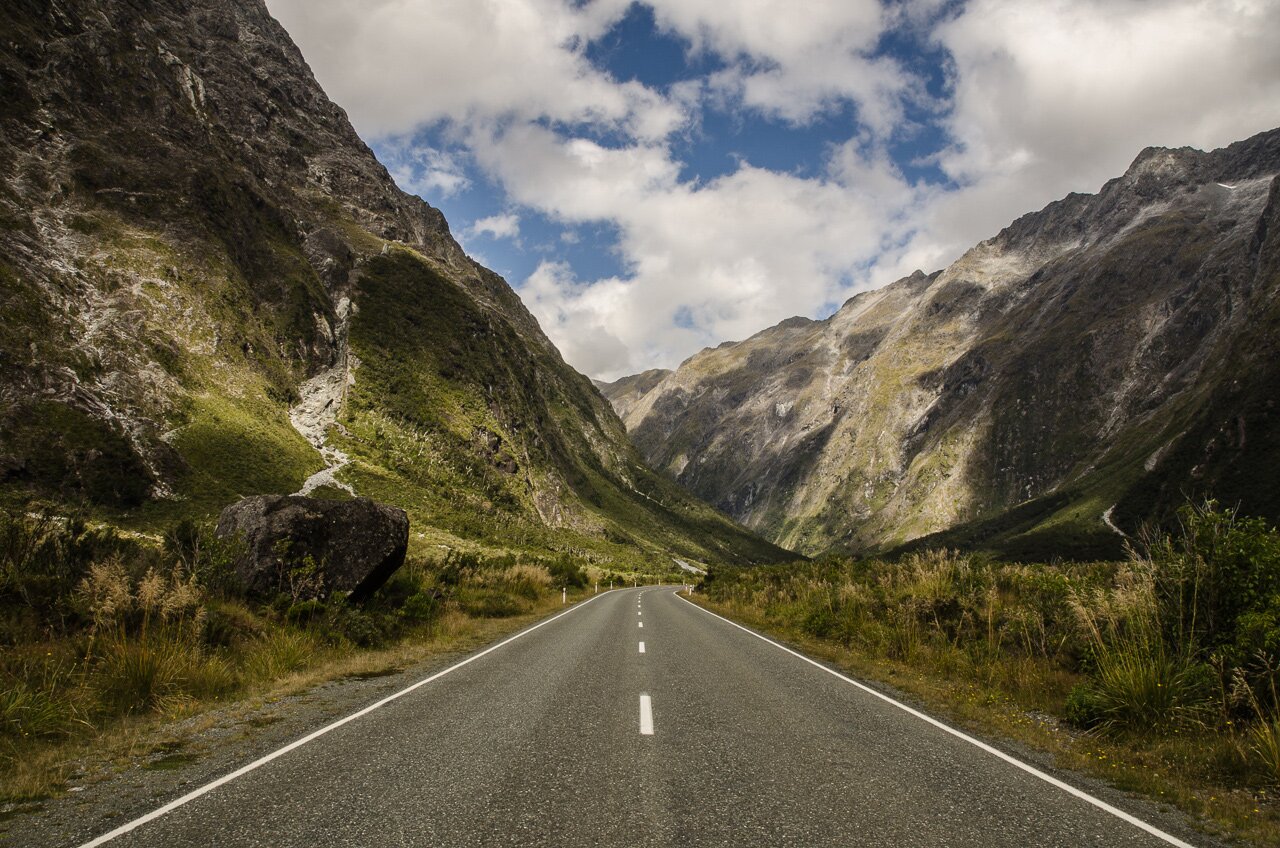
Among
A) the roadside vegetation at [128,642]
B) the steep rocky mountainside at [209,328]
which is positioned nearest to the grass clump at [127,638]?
the roadside vegetation at [128,642]

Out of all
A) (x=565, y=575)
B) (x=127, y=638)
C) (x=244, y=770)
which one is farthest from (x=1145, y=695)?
(x=565, y=575)

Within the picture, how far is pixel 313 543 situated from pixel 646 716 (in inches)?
450

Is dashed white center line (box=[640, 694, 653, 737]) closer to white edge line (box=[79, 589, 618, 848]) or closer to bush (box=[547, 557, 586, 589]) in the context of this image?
white edge line (box=[79, 589, 618, 848])

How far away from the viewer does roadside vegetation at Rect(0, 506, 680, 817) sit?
7801 millimetres

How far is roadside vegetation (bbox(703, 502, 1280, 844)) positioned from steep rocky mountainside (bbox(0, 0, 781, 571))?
130 feet

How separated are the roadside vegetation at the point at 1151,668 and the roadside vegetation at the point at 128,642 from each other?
11363 millimetres

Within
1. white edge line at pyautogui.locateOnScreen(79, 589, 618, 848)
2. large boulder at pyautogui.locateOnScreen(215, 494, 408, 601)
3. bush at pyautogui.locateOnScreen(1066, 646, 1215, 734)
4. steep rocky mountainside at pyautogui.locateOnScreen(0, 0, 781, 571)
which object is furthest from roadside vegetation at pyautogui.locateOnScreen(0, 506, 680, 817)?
steep rocky mountainside at pyautogui.locateOnScreen(0, 0, 781, 571)

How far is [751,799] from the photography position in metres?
5.75

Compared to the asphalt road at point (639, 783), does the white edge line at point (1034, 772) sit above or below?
below

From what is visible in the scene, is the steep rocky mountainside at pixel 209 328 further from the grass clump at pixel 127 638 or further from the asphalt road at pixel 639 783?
the asphalt road at pixel 639 783

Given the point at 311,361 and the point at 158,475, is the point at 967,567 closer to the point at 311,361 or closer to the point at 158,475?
the point at 158,475

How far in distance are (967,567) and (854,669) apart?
566 centimetres

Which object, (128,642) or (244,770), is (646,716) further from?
(128,642)

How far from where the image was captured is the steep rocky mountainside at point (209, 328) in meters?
68.2
